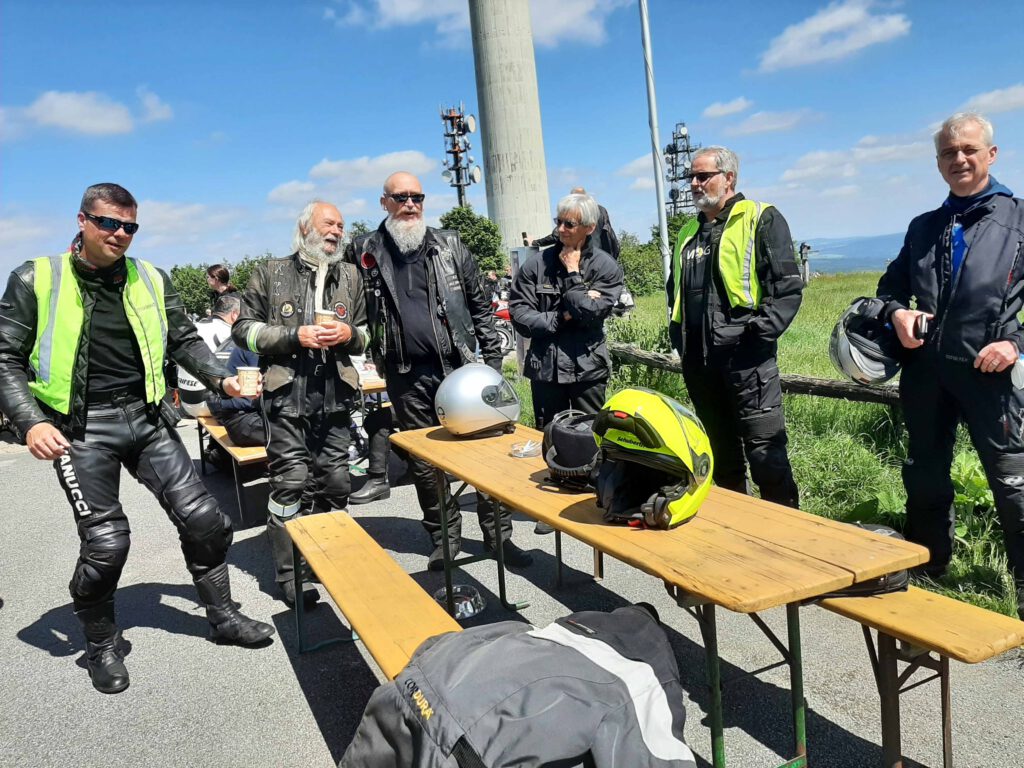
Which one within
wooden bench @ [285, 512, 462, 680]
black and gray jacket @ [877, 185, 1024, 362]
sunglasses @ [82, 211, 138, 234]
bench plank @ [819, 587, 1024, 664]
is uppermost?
sunglasses @ [82, 211, 138, 234]

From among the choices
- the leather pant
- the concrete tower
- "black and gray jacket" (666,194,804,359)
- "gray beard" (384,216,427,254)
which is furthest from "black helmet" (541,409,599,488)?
the concrete tower

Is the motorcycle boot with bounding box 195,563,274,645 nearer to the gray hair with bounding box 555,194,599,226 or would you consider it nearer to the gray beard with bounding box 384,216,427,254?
the gray beard with bounding box 384,216,427,254

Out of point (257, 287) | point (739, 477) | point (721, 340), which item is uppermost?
point (257, 287)

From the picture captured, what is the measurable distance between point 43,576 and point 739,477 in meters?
4.60

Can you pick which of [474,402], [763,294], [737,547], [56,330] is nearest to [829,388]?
[763,294]

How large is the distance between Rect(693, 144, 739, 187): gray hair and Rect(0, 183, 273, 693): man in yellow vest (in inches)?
109

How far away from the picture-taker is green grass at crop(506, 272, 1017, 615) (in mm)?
3775

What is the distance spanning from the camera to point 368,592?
119 inches

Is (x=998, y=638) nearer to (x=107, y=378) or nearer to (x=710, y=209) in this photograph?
(x=710, y=209)

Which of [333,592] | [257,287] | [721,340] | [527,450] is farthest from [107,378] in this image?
[721,340]

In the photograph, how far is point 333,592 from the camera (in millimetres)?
3045

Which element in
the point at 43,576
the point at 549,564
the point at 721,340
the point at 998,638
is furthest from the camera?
the point at 43,576

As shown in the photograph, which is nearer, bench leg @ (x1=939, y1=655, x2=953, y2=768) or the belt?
→ bench leg @ (x1=939, y1=655, x2=953, y2=768)

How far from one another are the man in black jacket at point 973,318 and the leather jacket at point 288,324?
9.42ft
